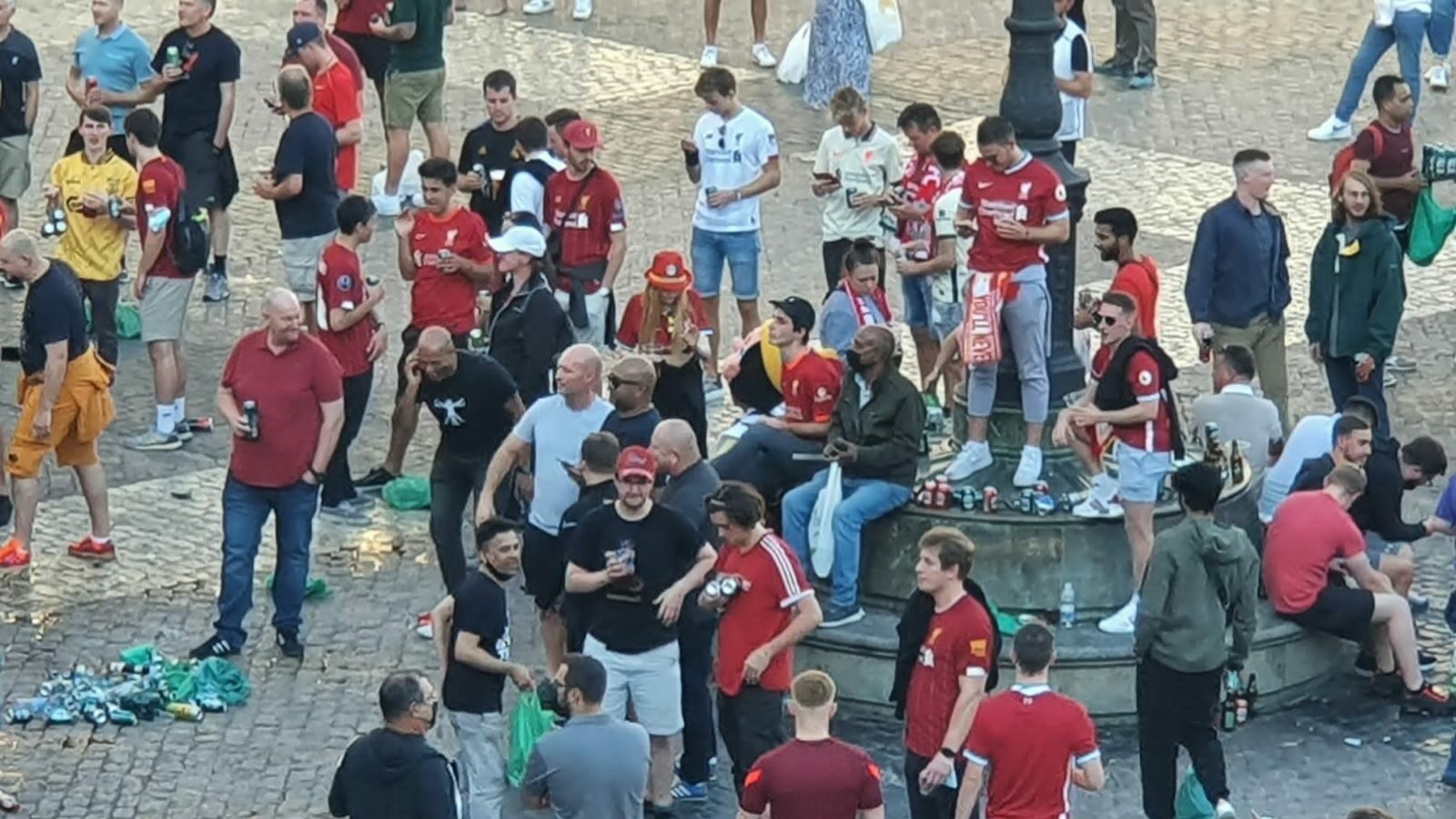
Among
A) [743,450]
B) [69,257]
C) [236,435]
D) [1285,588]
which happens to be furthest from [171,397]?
[1285,588]

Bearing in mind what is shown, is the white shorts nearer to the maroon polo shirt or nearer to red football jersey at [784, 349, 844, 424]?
red football jersey at [784, 349, 844, 424]

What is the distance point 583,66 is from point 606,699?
39.7 feet

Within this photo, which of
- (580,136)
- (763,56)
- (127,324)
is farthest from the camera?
(763,56)

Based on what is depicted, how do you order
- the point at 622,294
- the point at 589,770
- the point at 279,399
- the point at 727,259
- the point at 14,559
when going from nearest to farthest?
the point at 589,770, the point at 279,399, the point at 14,559, the point at 727,259, the point at 622,294

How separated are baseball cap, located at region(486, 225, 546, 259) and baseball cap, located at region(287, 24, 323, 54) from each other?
4056 mm

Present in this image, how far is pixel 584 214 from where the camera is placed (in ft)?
51.9

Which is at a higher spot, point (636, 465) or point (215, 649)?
point (636, 465)

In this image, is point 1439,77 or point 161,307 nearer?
point 161,307

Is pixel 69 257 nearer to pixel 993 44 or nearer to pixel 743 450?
pixel 743 450

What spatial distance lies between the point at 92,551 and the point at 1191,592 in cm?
571

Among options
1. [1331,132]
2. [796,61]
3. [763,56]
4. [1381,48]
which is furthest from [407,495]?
[1381,48]

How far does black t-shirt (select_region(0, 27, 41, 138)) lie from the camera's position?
18156mm

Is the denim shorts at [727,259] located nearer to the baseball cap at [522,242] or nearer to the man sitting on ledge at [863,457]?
the baseball cap at [522,242]

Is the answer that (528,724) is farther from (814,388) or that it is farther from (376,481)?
(376,481)
